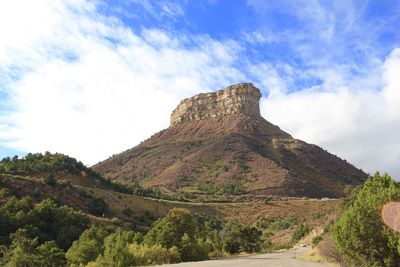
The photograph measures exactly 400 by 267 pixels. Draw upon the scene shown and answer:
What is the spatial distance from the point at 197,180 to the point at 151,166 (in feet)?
66.8

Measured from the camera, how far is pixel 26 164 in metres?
81.2

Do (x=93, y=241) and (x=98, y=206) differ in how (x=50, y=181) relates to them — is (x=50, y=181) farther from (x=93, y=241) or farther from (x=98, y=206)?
(x=93, y=241)

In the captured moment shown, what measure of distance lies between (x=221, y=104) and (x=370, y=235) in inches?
6044

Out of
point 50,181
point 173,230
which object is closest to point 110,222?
point 50,181

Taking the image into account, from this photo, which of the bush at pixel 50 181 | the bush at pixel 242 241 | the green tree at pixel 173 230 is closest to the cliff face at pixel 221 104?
the bush at pixel 50 181

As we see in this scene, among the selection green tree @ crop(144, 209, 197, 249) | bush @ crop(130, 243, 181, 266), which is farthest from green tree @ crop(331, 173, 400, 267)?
green tree @ crop(144, 209, 197, 249)

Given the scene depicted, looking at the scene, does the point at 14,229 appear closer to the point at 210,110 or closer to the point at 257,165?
the point at 257,165

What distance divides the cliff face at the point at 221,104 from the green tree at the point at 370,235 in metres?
143

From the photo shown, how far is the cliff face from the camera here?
166 m

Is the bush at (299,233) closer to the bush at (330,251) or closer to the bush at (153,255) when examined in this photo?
the bush at (330,251)

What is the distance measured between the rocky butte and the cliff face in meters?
0.38

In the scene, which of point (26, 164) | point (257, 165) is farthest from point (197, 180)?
point (26, 164)

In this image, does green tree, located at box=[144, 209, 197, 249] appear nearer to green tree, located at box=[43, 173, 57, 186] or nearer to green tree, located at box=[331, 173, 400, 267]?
green tree, located at box=[331, 173, 400, 267]

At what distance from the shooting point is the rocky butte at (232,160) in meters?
114
